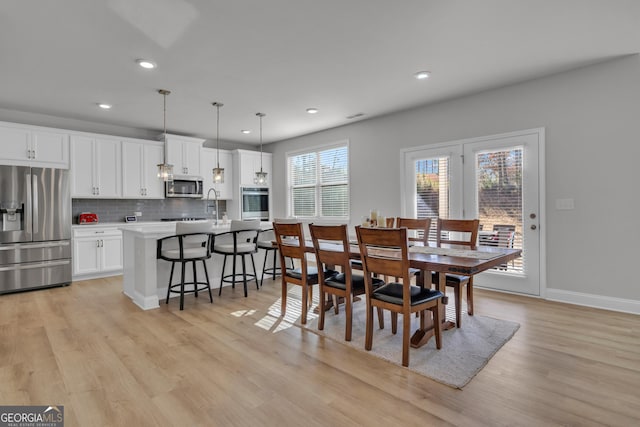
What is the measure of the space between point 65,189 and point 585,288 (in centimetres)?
678

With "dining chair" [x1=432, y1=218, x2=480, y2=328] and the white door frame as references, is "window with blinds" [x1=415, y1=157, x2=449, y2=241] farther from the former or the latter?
"dining chair" [x1=432, y1=218, x2=480, y2=328]

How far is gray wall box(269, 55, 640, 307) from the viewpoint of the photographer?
3469mm

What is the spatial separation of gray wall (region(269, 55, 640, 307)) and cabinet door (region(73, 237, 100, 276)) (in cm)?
563

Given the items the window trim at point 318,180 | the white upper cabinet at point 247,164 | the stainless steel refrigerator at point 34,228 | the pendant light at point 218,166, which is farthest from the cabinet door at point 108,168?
the window trim at point 318,180

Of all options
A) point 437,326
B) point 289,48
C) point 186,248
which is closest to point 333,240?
point 437,326

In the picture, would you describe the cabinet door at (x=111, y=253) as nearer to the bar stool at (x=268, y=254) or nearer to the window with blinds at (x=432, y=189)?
the bar stool at (x=268, y=254)

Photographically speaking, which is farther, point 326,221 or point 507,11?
point 326,221

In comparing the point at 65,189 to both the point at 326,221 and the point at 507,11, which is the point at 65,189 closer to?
the point at 326,221

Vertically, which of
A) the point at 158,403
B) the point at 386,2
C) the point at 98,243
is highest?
the point at 386,2

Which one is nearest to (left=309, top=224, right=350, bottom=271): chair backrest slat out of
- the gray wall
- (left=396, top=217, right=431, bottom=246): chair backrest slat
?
(left=396, top=217, right=431, bottom=246): chair backrest slat

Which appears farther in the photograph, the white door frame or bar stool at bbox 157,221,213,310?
the white door frame

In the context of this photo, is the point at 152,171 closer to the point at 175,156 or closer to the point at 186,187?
the point at 175,156

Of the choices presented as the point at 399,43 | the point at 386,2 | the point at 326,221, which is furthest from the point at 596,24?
the point at 326,221

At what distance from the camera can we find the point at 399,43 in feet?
10.1
